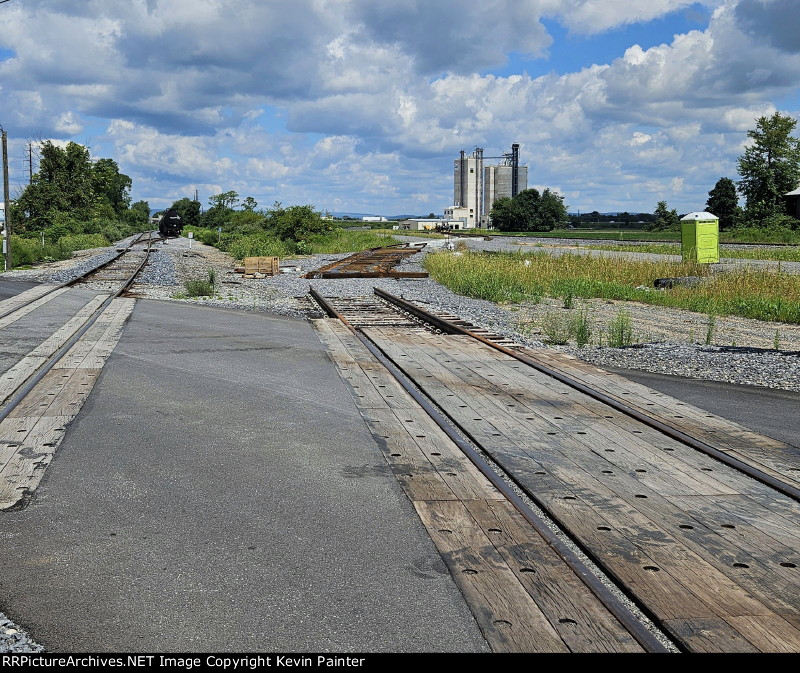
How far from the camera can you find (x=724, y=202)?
3095 inches

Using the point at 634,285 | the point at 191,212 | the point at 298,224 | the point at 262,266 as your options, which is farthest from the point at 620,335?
the point at 191,212

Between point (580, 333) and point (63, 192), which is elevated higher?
point (63, 192)

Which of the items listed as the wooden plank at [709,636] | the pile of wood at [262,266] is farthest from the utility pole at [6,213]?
the wooden plank at [709,636]

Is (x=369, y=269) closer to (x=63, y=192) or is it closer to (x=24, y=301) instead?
(x=24, y=301)

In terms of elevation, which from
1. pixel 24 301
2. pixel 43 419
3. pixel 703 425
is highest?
pixel 24 301

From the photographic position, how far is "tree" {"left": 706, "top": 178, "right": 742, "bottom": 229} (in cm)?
7762

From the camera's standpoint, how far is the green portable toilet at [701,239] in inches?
1148

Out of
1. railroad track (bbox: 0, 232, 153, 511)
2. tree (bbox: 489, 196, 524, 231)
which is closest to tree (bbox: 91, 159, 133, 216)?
tree (bbox: 489, 196, 524, 231)

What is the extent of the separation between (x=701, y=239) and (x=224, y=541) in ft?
89.5

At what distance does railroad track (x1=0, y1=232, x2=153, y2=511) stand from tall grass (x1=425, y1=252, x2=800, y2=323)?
30.8ft

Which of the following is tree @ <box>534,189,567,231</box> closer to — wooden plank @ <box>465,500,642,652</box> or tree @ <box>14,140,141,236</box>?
tree @ <box>14,140,141,236</box>

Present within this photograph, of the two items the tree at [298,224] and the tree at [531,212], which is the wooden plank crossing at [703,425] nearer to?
the tree at [298,224]

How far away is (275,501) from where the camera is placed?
5.33 metres
